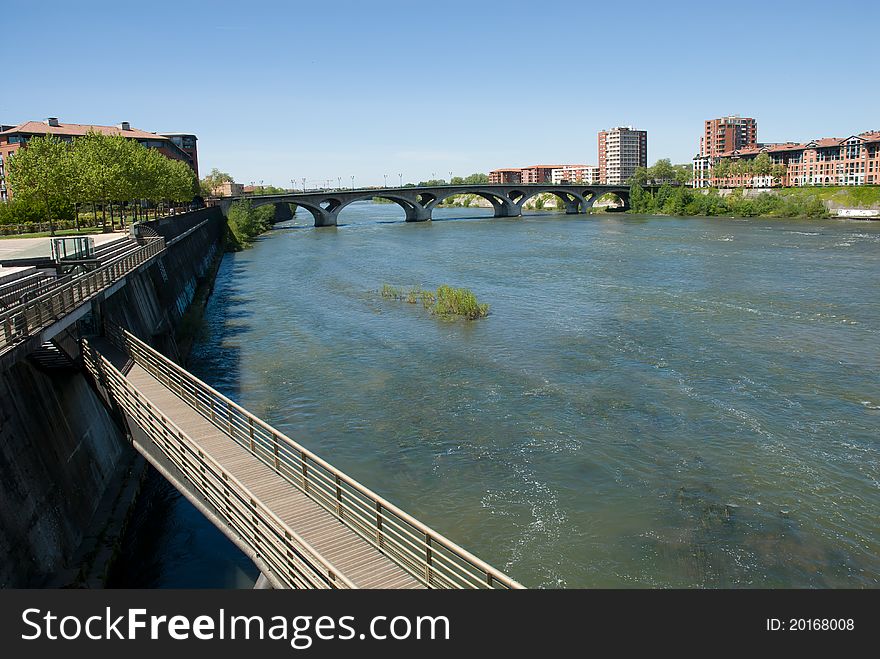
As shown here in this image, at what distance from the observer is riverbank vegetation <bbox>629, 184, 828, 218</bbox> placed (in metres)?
120

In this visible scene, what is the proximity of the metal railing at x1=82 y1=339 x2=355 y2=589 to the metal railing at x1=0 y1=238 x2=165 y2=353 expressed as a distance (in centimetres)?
182

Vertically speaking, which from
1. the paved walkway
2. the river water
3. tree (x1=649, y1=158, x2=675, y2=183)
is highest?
tree (x1=649, y1=158, x2=675, y2=183)

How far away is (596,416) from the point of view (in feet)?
75.9

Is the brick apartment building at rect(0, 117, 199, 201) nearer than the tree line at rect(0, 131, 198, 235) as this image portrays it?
No

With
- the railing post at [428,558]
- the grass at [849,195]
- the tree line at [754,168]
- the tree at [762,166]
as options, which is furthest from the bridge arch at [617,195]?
the railing post at [428,558]

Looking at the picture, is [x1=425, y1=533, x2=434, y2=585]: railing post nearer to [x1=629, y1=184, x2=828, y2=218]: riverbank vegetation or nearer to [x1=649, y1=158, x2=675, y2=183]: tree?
[x1=629, y1=184, x2=828, y2=218]: riverbank vegetation

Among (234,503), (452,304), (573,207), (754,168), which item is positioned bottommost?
(452,304)

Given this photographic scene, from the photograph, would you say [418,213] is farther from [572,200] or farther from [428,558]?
[428,558]

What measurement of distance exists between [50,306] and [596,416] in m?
15.8

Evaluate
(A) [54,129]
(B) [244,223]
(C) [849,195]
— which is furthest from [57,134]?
(C) [849,195]

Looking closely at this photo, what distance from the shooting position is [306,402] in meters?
25.2

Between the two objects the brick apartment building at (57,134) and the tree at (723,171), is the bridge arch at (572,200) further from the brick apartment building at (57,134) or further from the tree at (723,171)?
the brick apartment building at (57,134)

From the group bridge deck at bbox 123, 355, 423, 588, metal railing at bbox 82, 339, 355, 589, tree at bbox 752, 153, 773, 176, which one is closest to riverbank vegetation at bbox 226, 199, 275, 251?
metal railing at bbox 82, 339, 355, 589

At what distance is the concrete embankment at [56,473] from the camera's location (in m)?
12.4
